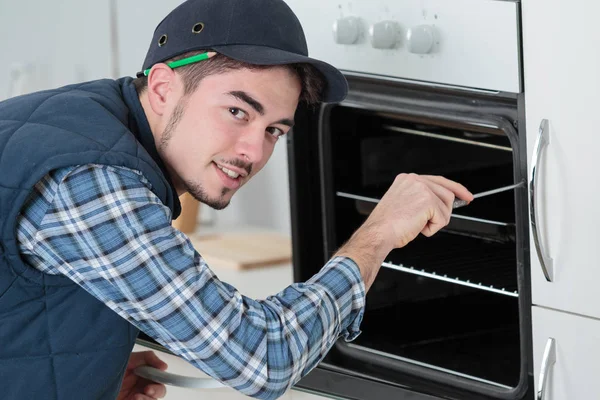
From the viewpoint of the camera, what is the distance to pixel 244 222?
282cm

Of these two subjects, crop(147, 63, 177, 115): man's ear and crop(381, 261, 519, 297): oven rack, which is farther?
crop(381, 261, 519, 297): oven rack

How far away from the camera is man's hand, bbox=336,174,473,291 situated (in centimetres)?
136

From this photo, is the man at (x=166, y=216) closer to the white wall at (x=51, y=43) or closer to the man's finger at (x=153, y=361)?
the man's finger at (x=153, y=361)

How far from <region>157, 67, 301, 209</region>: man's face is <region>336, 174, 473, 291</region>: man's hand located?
0.59ft

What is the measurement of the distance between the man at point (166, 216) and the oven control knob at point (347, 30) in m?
0.21

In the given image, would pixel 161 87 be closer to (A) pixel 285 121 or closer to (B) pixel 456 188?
(A) pixel 285 121

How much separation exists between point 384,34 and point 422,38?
0.08 m

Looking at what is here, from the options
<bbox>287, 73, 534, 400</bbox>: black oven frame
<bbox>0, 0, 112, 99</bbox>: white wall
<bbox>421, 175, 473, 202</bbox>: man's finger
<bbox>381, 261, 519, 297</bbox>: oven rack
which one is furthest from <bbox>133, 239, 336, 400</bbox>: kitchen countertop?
<bbox>0, 0, 112, 99</bbox>: white wall

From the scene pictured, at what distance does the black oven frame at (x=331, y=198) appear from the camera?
4.79ft

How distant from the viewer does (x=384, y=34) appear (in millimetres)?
1574

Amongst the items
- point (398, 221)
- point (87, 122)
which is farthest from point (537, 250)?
point (87, 122)

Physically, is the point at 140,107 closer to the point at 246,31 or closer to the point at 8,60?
the point at 246,31

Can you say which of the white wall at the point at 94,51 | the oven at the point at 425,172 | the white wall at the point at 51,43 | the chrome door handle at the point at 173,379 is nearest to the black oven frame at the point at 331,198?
the oven at the point at 425,172

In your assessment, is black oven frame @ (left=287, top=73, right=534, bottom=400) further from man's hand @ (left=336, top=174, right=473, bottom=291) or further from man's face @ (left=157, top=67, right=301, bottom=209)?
man's face @ (left=157, top=67, right=301, bottom=209)
